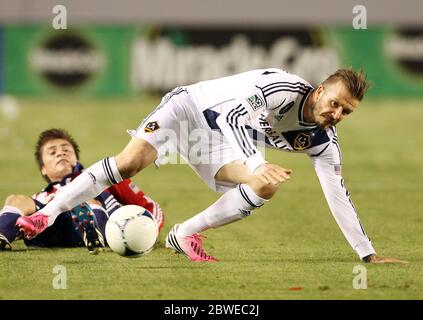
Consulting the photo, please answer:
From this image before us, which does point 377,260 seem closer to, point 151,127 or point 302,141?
point 302,141

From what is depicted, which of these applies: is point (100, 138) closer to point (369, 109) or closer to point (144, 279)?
point (369, 109)

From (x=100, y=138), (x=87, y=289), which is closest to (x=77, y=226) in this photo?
(x=87, y=289)

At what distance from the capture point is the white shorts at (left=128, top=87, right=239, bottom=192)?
7.66m

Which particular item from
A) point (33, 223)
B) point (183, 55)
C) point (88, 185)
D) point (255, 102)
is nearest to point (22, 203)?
point (33, 223)

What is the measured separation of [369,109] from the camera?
21.4m

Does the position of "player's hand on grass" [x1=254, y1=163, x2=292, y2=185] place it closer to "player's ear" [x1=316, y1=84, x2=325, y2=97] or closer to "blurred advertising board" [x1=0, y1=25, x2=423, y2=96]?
"player's ear" [x1=316, y1=84, x2=325, y2=97]

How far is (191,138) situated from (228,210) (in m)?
0.67

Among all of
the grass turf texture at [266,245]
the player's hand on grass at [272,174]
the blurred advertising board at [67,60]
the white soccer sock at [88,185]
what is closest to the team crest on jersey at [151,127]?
the white soccer sock at [88,185]

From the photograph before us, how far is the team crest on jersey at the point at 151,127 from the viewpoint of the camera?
747 centimetres

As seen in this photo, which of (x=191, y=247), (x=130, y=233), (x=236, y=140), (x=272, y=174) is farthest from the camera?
(x=191, y=247)

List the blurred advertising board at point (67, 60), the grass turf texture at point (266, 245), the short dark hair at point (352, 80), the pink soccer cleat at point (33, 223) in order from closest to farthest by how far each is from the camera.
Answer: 1. the grass turf texture at point (266, 245)
2. the short dark hair at point (352, 80)
3. the pink soccer cleat at point (33, 223)
4. the blurred advertising board at point (67, 60)

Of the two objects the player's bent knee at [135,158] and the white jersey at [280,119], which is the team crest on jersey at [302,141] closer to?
the white jersey at [280,119]

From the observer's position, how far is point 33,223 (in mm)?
7496

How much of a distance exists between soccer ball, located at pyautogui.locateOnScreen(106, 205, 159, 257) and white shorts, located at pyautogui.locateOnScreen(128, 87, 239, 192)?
0.55 meters
